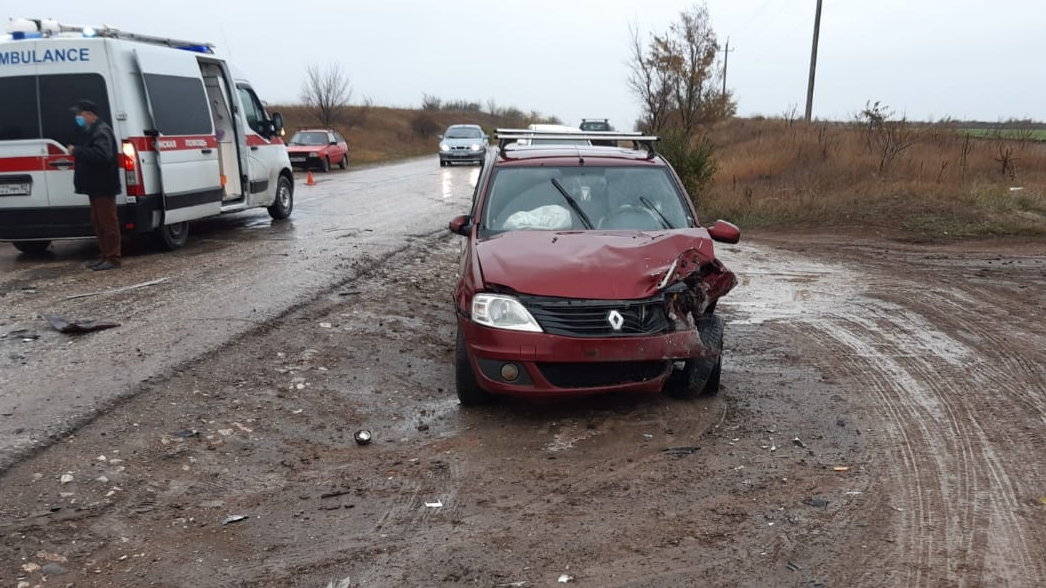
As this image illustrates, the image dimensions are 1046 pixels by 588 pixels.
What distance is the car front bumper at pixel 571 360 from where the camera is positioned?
4977 millimetres

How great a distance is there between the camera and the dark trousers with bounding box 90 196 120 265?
30.9 ft

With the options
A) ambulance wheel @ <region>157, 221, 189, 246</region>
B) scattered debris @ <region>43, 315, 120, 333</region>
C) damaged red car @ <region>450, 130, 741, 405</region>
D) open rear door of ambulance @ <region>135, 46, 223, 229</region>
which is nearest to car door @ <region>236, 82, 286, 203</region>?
open rear door of ambulance @ <region>135, 46, 223, 229</region>

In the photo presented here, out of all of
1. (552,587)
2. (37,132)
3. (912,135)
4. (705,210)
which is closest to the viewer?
(552,587)

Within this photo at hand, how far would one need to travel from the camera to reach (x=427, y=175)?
2630 centimetres


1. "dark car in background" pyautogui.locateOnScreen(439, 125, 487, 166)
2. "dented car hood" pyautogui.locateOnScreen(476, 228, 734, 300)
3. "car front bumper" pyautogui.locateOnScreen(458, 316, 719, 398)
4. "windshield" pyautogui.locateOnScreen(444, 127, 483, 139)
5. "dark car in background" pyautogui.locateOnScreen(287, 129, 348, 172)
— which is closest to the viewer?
"car front bumper" pyautogui.locateOnScreen(458, 316, 719, 398)

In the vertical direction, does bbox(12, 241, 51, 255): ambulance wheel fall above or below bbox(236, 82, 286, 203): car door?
below

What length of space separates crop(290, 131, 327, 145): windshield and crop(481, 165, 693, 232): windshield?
984 inches

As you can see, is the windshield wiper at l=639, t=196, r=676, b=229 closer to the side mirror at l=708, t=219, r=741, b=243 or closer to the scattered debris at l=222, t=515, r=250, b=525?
the side mirror at l=708, t=219, r=741, b=243

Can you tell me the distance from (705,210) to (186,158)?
9.85 metres

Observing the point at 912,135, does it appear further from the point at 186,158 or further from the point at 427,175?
the point at 186,158

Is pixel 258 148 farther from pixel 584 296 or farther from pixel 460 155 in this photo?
pixel 460 155

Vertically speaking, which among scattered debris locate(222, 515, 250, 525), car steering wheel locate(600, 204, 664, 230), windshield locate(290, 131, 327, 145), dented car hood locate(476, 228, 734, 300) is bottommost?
scattered debris locate(222, 515, 250, 525)

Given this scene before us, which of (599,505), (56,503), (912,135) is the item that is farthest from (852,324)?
(912,135)

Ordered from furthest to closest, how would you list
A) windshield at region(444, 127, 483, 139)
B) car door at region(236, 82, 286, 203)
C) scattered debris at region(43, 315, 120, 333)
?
1. windshield at region(444, 127, 483, 139)
2. car door at region(236, 82, 286, 203)
3. scattered debris at region(43, 315, 120, 333)
